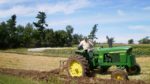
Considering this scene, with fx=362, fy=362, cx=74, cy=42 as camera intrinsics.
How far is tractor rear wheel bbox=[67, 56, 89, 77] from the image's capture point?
1803cm

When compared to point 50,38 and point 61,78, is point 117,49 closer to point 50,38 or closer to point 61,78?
point 61,78

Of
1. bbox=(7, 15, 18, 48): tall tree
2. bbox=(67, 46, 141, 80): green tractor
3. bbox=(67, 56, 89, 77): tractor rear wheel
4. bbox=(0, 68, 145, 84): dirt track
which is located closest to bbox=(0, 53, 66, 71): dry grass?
bbox=(0, 68, 145, 84): dirt track

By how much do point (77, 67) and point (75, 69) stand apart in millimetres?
231

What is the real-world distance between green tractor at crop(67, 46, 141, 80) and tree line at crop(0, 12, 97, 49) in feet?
190

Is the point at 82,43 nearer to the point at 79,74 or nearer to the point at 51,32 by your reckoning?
the point at 79,74

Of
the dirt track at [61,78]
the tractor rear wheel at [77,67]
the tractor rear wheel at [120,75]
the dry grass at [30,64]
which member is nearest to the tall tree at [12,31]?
the dry grass at [30,64]

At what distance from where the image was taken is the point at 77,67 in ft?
60.7

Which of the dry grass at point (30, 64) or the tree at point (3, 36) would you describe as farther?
the tree at point (3, 36)

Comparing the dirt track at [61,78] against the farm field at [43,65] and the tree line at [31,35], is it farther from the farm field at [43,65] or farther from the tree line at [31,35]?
the tree line at [31,35]

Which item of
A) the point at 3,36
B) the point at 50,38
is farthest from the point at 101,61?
the point at 50,38

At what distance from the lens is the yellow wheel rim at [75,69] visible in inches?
722

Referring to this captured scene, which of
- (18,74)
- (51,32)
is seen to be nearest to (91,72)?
(18,74)

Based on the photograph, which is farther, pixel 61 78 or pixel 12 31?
pixel 12 31

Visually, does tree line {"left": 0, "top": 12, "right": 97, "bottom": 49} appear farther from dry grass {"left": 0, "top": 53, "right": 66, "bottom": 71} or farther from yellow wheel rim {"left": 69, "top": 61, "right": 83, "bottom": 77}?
yellow wheel rim {"left": 69, "top": 61, "right": 83, "bottom": 77}
